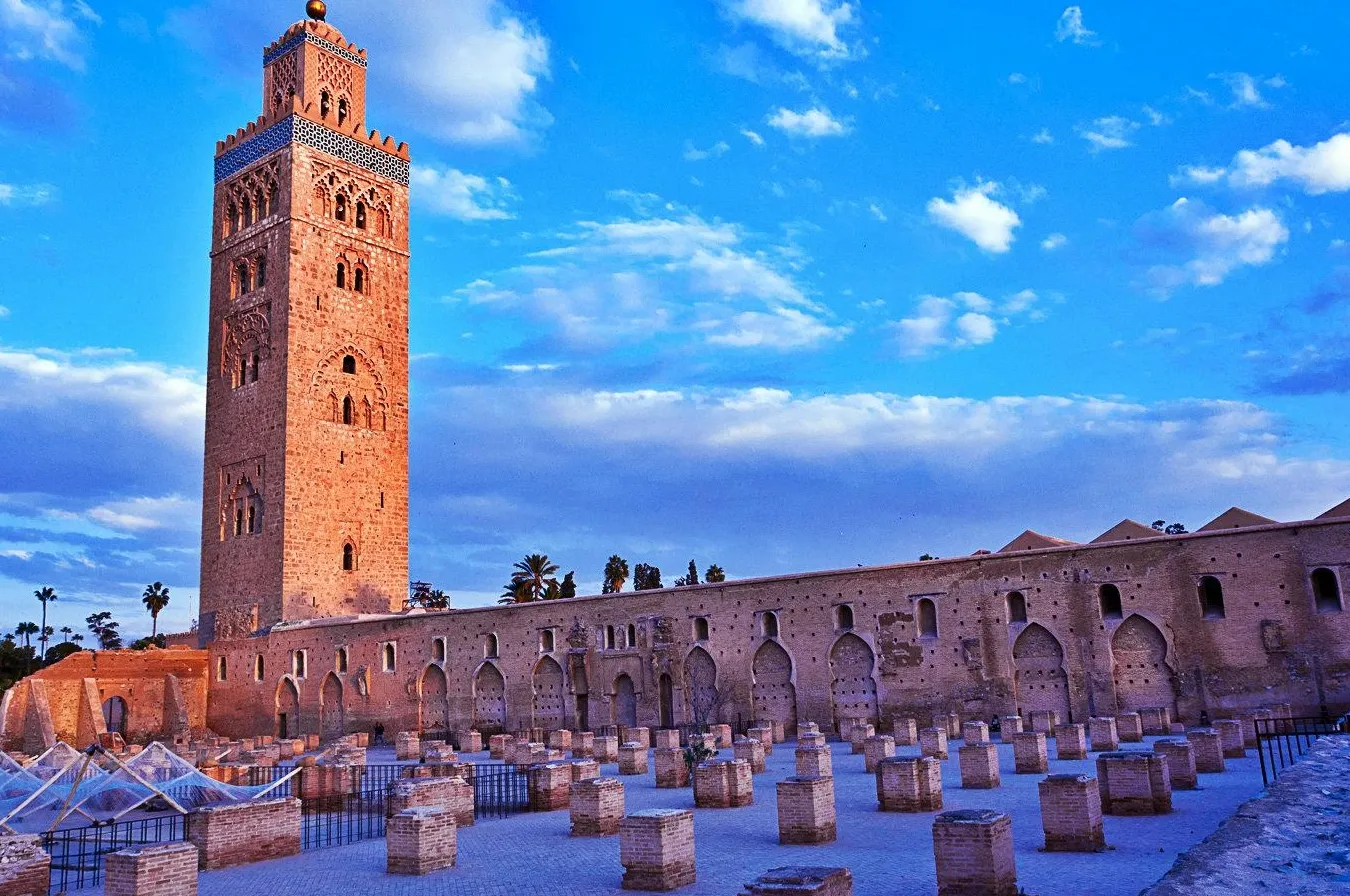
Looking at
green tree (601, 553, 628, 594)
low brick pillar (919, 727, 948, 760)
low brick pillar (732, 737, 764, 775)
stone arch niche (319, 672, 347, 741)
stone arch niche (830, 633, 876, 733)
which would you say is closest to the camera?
low brick pillar (919, 727, 948, 760)

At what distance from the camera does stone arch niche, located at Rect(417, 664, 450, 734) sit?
100 ft

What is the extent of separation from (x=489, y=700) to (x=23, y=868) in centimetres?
2022

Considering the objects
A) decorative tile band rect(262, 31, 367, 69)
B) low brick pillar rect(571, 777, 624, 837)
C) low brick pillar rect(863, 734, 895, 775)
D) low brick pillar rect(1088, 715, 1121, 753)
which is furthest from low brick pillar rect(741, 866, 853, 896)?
decorative tile band rect(262, 31, 367, 69)

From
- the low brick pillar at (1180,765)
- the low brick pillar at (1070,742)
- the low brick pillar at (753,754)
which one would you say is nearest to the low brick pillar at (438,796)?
the low brick pillar at (753,754)

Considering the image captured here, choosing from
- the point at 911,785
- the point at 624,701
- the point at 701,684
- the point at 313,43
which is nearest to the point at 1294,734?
the point at 911,785

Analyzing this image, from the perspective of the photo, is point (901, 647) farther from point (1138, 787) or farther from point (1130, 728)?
point (1138, 787)

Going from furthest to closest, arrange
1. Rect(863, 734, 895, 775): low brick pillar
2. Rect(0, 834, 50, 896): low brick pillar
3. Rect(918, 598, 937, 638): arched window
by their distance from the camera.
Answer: Rect(918, 598, 937, 638): arched window
Rect(863, 734, 895, 775): low brick pillar
Rect(0, 834, 50, 896): low brick pillar

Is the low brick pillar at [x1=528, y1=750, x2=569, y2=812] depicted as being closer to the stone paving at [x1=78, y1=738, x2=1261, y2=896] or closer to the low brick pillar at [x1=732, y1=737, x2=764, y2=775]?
the stone paving at [x1=78, y1=738, x2=1261, y2=896]

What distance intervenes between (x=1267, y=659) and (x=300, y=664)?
90.6 feet

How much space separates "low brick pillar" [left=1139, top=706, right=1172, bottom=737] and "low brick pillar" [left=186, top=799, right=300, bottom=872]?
49.9 feet

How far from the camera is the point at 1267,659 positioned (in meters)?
20.2

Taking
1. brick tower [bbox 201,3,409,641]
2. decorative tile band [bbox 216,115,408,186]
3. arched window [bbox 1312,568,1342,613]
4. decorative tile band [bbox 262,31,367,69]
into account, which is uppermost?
decorative tile band [bbox 262,31,367,69]

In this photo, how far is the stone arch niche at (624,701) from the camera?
27703mm

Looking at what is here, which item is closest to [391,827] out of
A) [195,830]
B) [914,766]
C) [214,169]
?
[195,830]
